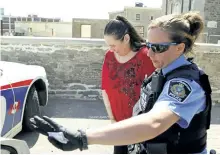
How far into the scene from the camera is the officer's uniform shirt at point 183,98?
1396 millimetres

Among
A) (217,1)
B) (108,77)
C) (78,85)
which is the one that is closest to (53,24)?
(217,1)

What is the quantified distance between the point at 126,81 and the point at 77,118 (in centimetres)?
354

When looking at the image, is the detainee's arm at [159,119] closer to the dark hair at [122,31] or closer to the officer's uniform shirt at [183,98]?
the officer's uniform shirt at [183,98]

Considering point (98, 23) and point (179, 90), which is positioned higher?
point (179, 90)

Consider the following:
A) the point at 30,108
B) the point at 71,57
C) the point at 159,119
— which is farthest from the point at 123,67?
the point at 71,57

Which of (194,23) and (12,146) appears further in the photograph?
(12,146)

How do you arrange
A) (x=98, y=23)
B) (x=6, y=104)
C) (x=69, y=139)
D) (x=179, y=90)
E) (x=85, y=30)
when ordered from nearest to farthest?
1. (x=69, y=139)
2. (x=179, y=90)
3. (x=6, y=104)
4. (x=98, y=23)
5. (x=85, y=30)

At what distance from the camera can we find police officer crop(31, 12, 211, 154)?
4.32 feet

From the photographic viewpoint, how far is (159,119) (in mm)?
1335

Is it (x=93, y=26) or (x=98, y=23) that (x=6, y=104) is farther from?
(x=93, y=26)

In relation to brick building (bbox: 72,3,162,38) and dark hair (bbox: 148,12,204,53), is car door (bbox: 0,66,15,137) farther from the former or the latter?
brick building (bbox: 72,3,162,38)

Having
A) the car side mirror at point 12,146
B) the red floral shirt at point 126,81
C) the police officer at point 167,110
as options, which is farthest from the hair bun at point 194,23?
the car side mirror at point 12,146

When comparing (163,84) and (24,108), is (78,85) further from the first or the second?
(163,84)

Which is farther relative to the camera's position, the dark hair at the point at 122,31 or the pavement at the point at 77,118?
the pavement at the point at 77,118
